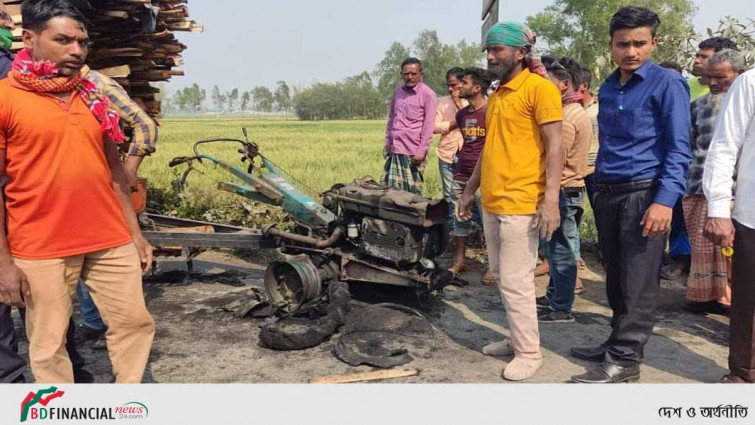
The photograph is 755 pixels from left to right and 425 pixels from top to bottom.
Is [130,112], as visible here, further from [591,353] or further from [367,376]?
[591,353]

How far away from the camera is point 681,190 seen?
9.87 feet

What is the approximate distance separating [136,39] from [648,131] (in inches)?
195

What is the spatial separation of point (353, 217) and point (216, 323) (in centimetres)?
130

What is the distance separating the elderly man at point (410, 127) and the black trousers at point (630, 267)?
3105mm

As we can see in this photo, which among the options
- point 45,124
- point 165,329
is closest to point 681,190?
point 45,124

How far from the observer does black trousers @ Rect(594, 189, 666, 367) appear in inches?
124

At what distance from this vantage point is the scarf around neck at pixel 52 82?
7.52 feet

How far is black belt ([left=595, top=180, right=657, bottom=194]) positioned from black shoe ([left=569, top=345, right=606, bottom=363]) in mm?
1029

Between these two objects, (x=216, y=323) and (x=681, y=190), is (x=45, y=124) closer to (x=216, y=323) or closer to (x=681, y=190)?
(x=216, y=323)

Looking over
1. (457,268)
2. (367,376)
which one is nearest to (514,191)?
(367,376)

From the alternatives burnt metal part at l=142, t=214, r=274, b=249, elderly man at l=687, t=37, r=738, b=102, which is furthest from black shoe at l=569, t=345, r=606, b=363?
elderly man at l=687, t=37, r=738, b=102

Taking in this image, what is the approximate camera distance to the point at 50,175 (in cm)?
233

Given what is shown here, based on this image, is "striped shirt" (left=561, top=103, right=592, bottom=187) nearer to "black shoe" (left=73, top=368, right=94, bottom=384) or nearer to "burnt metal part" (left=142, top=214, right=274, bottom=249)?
"burnt metal part" (left=142, top=214, right=274, bottom=249)

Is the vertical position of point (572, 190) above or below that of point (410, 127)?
below
